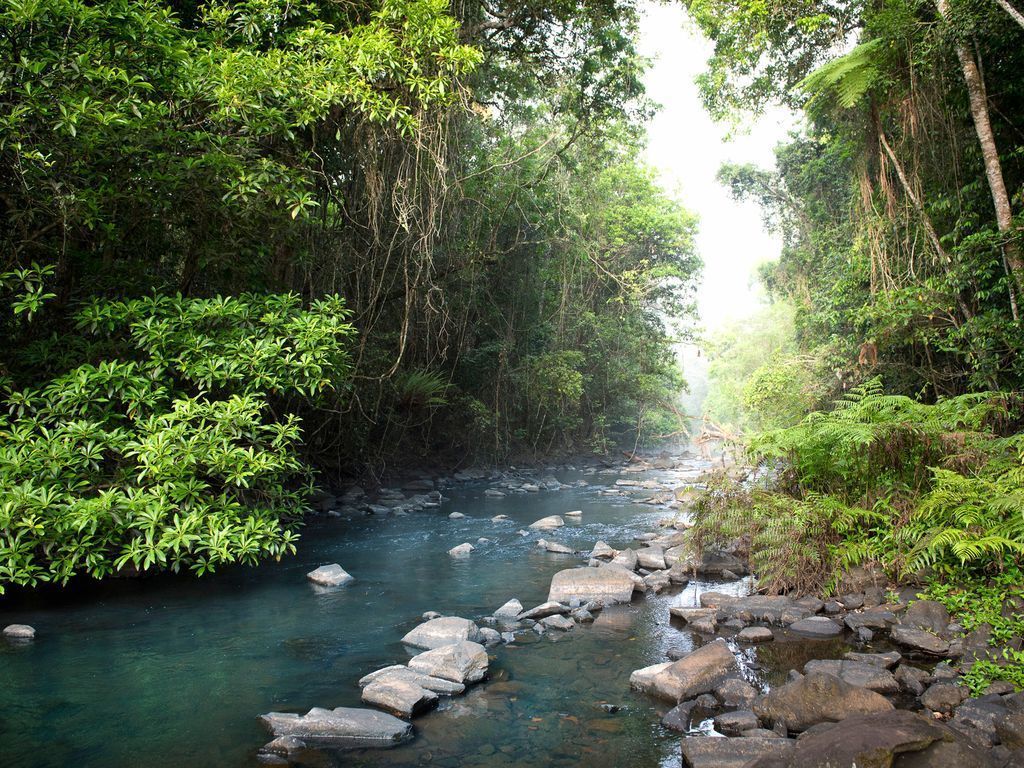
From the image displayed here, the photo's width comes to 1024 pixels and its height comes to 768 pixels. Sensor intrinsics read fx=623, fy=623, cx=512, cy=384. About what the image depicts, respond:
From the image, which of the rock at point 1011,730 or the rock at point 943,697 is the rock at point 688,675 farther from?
the rock at point 1011,730

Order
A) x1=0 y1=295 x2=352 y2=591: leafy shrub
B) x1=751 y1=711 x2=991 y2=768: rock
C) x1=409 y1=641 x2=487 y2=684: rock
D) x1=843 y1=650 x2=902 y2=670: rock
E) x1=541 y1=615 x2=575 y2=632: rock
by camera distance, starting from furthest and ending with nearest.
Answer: x1=541 y1=615 x2=575 y2=632: rock
x1=0 y1=295 x2=352 y2=591: leafy shrub
x1=409 y1=641 x2=487 y2=684: rock
x1=843 y1=650 x2=902 y2=670: rock
x1=751 y1=711 x2=991 y2=768: rock

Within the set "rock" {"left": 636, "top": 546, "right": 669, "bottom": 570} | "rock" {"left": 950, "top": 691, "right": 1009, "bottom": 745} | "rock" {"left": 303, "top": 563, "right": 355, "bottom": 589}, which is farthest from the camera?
"rock" {"left": 636, "top": 546, "right": 669, "bottom": 570}

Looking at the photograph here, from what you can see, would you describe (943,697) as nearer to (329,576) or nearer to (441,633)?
(441,633)

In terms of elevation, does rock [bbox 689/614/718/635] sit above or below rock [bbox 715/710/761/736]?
below

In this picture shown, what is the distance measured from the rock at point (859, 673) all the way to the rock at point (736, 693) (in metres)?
0.36

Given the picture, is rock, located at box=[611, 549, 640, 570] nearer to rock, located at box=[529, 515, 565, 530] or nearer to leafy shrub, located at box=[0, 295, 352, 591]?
rock, located at box=[529, 515, 565, 530]

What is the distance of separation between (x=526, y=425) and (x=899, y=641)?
14.3 m

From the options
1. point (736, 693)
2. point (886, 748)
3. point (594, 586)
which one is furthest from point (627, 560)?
point (886, 748)

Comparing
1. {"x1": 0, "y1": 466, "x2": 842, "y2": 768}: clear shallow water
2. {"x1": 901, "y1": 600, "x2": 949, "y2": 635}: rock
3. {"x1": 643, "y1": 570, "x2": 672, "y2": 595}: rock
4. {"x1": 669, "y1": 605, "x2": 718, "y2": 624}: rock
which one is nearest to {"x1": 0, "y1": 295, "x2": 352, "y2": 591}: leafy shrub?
{"x1": 0, "y1": 466, "x2": 842, "y2": 768}: clear shallow water

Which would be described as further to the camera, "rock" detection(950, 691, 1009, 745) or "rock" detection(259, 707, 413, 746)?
"rock" detection(259, 707, 413, 746)

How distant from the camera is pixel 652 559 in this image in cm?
694

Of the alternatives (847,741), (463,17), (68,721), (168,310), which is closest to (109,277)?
(168,310)

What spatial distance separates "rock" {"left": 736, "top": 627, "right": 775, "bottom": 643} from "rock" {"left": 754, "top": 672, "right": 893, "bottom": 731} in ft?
3.99

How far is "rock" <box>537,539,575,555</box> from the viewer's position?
7855 mm
